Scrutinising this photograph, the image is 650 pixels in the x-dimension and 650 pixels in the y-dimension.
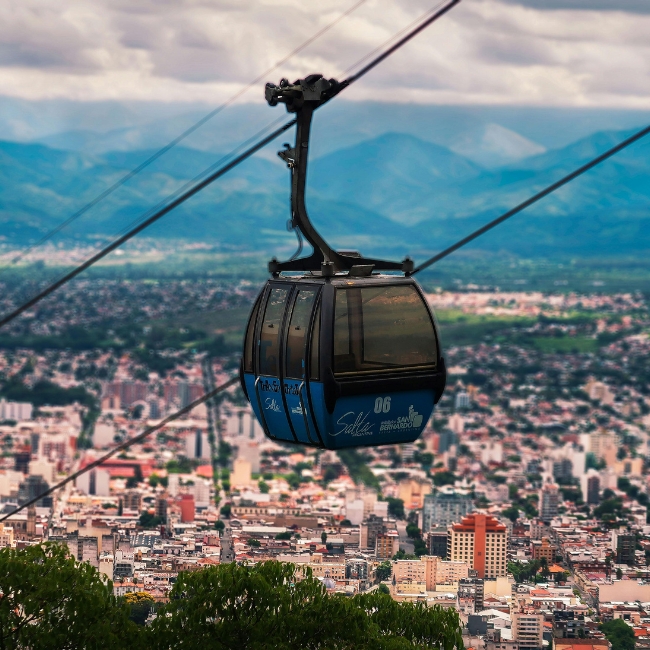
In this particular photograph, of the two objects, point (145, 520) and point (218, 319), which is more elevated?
point (218, 319)

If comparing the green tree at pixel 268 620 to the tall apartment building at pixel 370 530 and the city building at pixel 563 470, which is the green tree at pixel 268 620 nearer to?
the tall apartment building at pixel 370 530

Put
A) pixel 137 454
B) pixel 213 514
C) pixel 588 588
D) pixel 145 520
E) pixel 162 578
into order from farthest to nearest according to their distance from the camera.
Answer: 1. pixel 137 454
2. pixel 213 514
3. pixel 145 520
4. pixel 588 588
5. pixel 162 578

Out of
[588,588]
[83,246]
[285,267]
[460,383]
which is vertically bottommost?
[588,588]

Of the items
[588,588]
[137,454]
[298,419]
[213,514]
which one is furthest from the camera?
[137,454]

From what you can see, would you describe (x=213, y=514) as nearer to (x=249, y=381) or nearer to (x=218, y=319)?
(x=249, y=381)

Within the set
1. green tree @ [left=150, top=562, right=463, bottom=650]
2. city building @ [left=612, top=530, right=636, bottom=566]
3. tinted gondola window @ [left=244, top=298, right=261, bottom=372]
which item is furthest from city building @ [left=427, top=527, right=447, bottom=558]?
tinted gondola window @ [left=244, top=298, right=261, bottom=372]

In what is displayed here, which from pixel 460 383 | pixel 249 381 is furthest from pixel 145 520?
pixel 460 383

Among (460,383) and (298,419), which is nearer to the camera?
(298,419)
